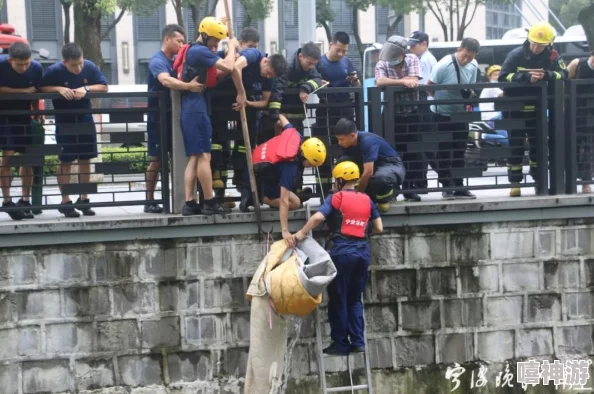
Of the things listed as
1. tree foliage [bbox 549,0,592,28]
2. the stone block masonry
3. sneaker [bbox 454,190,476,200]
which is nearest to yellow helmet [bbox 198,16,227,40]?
the stone block masonry

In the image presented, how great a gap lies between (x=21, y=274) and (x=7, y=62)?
6.55ft

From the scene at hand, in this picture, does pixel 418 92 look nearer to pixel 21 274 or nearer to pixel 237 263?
pixel 237 263

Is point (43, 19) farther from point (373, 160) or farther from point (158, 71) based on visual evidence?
point (373, 160)

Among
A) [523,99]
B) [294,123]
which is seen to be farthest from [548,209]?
[294,123]

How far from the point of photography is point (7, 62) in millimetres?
9047

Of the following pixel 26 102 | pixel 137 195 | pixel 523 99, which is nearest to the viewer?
pixel 26 102

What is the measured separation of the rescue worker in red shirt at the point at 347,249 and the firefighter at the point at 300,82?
2.14 feet

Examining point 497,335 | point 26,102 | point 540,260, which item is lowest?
point 497,335

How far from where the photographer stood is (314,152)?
8.62 metres

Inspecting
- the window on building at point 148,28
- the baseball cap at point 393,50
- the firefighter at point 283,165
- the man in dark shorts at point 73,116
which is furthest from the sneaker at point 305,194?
the window on building at point 148,28

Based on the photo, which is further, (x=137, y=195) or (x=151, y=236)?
(x=137, y=195)

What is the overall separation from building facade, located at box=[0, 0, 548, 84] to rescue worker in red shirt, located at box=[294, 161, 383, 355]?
2792 cm

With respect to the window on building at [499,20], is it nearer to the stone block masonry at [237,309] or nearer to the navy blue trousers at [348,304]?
the stone block masonry at [237,309]

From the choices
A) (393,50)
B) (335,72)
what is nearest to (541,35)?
(393,50)
